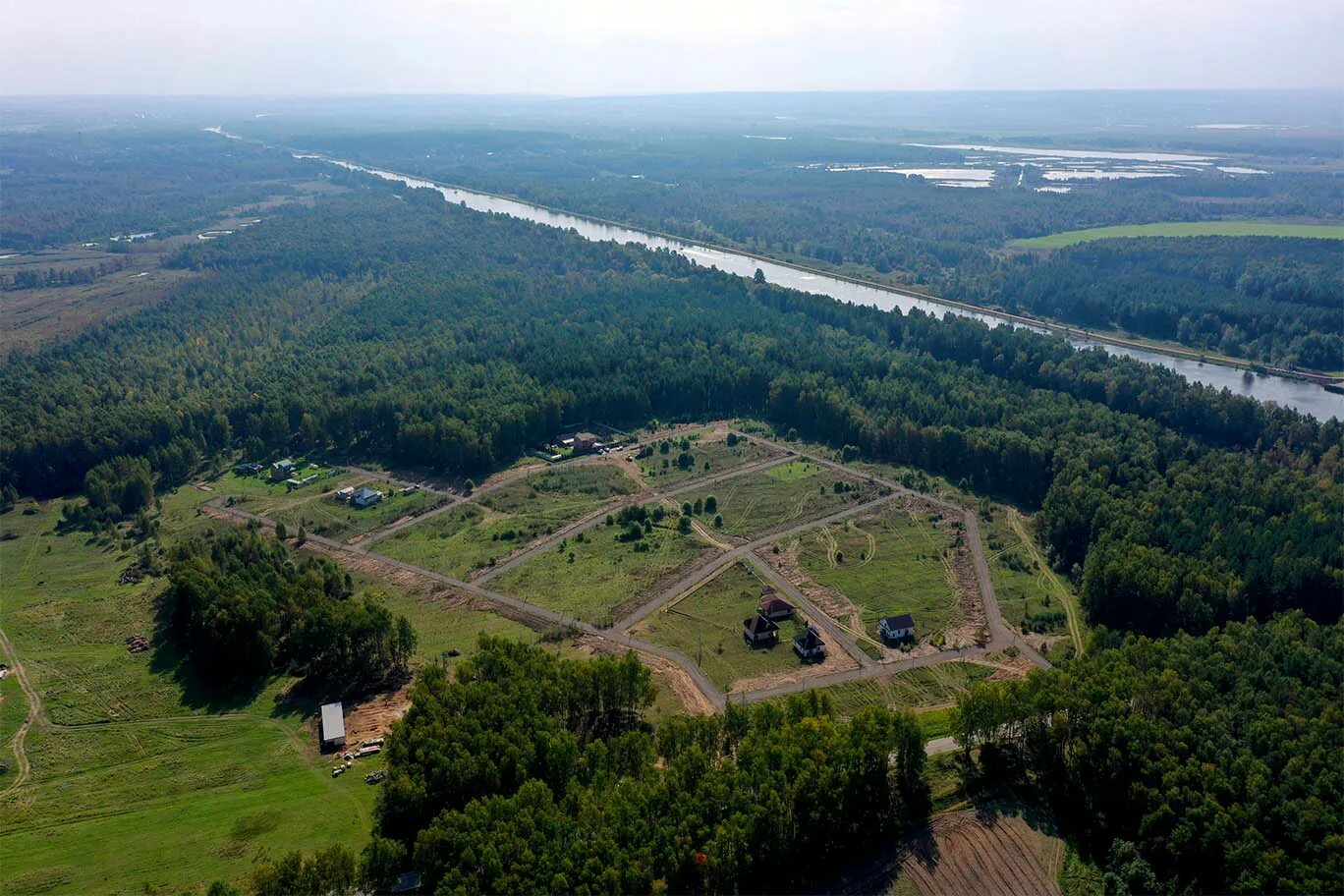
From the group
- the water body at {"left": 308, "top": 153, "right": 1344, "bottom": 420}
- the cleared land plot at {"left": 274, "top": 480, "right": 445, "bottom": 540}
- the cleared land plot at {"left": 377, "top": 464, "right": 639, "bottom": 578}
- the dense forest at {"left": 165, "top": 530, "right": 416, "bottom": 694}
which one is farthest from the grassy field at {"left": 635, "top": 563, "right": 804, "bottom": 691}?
the water body at {"left": 308, "top": 153, "right": 1344, "bottom": 420}

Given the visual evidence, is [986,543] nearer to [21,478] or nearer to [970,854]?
[970,854]

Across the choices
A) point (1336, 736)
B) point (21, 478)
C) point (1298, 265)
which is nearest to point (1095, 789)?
point (1336, 736)

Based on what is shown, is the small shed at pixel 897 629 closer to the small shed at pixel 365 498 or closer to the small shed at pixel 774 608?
the small shed at pixel 774 608

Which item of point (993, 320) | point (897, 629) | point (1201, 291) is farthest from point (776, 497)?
point (1201, 291)

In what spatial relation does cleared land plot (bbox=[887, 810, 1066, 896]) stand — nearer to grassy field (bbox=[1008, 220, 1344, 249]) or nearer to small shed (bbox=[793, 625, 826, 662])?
small shed (bbox=[793, 625, 826, 662])

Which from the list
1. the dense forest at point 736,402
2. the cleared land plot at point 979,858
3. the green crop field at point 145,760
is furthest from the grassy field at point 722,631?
the dense forest at point 736,402

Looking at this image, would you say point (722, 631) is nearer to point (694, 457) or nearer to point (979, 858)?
point (979, 858)
